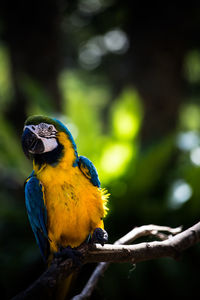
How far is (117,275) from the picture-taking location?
6.98 feet

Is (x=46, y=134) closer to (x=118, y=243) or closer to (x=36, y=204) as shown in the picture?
(x=36, y=204)

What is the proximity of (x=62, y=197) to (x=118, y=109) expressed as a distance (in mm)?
1698

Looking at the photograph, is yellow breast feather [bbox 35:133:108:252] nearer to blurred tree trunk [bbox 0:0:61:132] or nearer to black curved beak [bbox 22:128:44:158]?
black curved beak [bbox 22:128:44:158]

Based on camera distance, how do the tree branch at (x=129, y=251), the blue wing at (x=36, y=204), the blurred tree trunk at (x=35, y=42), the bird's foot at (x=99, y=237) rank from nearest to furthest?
the tree branch at (x=129, y=251) < the bird's foot at (x=99, y=237) < the blue wing at (x=36, y=204) < the blurred tree trunk at (x=35, y=42)

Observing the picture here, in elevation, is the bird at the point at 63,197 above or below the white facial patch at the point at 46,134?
below

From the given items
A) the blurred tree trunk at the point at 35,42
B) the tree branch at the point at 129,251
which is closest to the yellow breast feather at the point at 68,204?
the tree branch at the point at 129,251

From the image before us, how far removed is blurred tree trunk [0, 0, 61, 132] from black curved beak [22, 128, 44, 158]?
94.0 inches

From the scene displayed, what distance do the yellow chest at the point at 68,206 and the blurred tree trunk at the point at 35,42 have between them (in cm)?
229

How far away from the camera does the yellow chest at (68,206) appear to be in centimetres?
96

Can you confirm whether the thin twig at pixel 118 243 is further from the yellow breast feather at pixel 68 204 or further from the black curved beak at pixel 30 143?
the black curved beak at pixel 30 143

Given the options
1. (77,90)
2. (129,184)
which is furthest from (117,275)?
(77,90)

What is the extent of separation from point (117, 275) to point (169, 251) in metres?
1.37

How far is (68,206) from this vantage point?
Result: 966 mm

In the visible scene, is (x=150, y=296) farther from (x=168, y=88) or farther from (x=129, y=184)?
(x=168, y=88)
